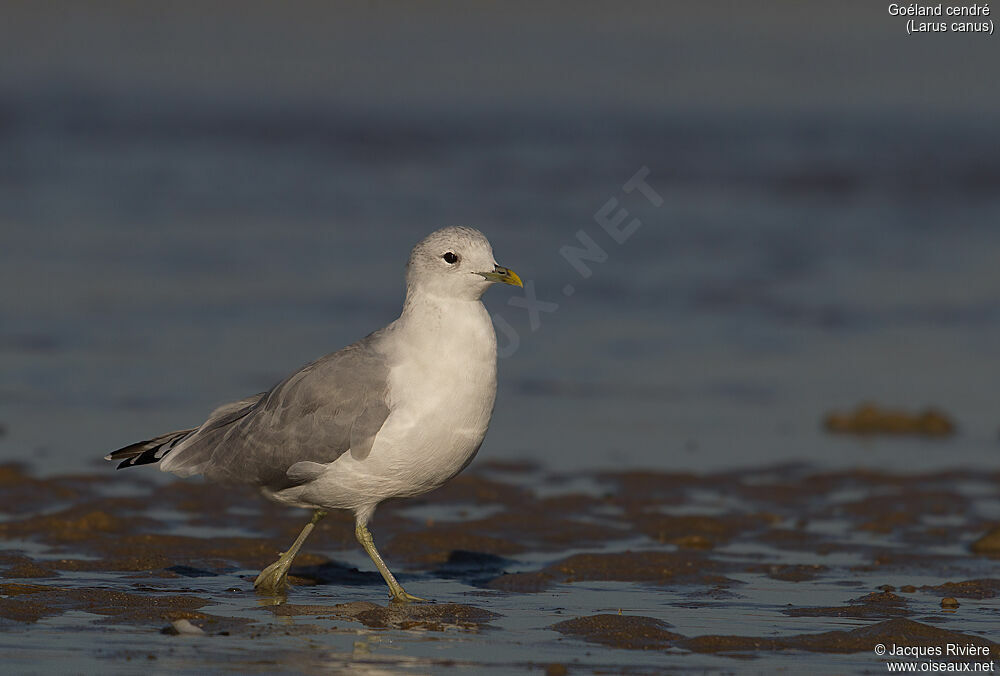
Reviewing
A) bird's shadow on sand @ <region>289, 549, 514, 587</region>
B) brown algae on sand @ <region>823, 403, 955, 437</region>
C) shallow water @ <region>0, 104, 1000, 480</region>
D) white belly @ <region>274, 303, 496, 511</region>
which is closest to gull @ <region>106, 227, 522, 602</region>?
white belly @ <region>274, 303, 496, 511</region>

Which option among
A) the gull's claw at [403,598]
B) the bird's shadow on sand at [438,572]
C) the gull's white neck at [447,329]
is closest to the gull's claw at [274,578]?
the bird's shadow on sand at [438,572]

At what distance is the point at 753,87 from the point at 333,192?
15085 mm

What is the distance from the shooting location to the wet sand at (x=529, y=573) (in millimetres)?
6434

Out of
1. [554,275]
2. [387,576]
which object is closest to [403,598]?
[387,576]

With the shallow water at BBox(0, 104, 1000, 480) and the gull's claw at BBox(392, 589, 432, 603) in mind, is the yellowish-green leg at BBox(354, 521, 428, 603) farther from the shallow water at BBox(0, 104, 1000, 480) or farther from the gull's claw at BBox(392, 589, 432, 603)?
the shallow water at BBox(0, 104, 1000, 480)

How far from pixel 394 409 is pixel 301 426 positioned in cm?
57

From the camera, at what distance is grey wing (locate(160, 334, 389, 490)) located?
7449 millimetres

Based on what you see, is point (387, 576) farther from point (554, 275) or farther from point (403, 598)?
point (554, 275)

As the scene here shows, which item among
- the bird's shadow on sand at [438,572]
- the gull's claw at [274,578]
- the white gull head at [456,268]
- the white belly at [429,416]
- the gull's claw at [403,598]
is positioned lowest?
the gull's claw at [403,598]

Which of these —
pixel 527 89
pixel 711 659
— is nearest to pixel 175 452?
pixel 711 659

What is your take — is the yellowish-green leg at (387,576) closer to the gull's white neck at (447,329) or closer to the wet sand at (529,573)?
the wet sand at (529,573)

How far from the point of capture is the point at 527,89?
35.8m

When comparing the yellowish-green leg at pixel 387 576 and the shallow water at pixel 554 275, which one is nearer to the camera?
the yellowish-green leg at pixel 387 576

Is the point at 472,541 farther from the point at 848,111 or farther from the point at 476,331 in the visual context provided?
the point at 848,111
